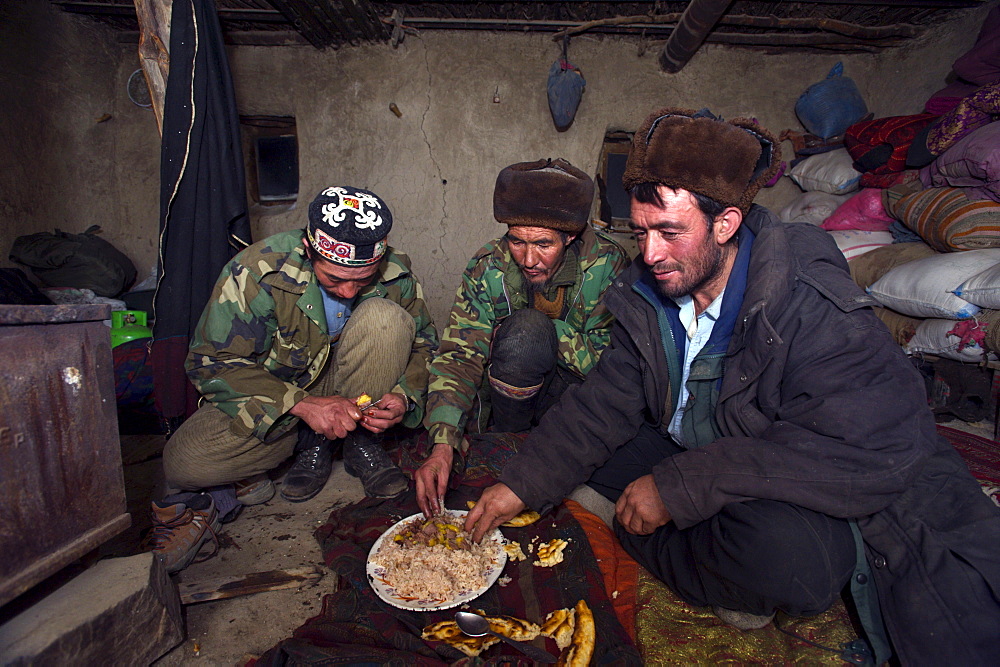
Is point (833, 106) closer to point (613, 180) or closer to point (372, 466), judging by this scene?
point (613, 180)

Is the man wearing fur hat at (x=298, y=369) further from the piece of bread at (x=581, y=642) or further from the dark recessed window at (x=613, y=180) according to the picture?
the dark recessed window at (x=613, y=180)

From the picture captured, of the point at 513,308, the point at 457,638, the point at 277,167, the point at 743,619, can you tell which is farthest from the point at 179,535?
the point at 277,167

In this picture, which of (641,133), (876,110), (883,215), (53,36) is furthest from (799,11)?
(53,36)

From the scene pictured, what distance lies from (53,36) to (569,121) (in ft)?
14.5

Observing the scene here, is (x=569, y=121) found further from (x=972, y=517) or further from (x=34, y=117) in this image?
(x=34, y=117)

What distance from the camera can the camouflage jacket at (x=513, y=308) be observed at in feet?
8.07

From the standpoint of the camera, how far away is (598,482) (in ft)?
7.20

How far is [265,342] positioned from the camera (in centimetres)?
230

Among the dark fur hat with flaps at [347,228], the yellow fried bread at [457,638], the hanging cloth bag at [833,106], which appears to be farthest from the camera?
the hanging cloth bag at [833,106]

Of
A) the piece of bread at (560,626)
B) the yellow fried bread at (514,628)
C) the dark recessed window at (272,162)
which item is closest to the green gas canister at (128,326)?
the dark recessed window at (272,162)

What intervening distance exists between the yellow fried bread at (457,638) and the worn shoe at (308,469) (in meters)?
1.15

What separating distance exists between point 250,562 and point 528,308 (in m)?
1.63

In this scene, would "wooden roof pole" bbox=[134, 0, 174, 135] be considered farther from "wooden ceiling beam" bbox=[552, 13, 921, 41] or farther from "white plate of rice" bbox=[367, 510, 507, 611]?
"wooden ceiling beam" bbox=[552, 13, 921, 41]

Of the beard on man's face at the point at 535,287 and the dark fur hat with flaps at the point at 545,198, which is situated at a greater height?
the dark fur hat with flaps at the point at 545,198
